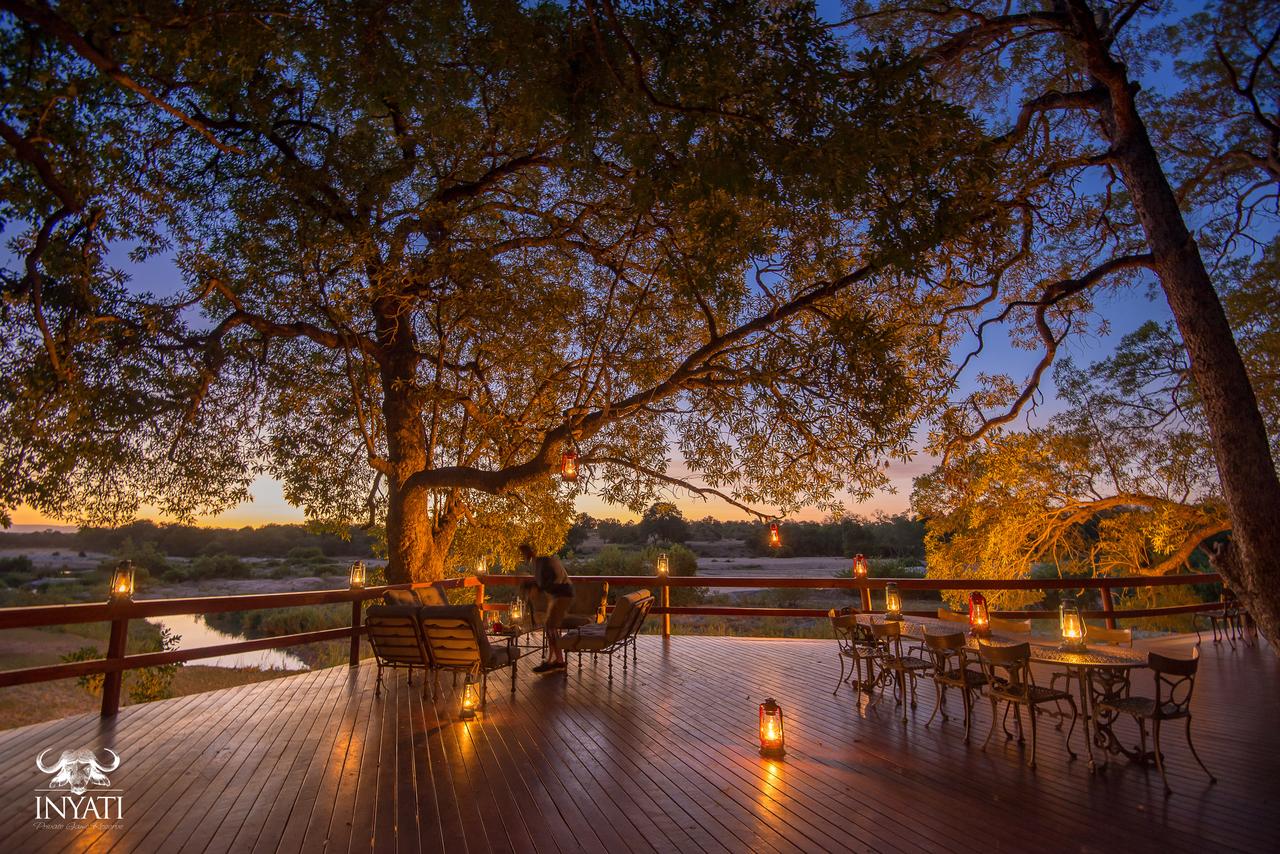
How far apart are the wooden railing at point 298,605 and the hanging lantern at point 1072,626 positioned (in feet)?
10.2

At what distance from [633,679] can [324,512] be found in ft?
17.0

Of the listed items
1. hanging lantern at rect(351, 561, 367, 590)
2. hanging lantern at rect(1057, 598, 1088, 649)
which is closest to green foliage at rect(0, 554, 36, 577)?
hanging lantern at rect(351, 561, 367, 590)

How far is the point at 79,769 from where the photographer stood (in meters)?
4.02

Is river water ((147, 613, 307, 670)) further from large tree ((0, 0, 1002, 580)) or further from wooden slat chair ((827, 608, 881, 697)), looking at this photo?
wooden slat chair ((827, 608, 881, 697))

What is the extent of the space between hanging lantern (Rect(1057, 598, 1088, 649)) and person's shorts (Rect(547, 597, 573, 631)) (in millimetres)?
4603

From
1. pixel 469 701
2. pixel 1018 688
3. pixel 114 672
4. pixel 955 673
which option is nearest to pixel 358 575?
pixel 114 672

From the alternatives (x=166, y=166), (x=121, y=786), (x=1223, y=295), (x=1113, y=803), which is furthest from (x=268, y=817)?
(x=1223, y=295)

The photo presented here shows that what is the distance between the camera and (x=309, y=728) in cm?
502

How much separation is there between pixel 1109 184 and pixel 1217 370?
13.3ft

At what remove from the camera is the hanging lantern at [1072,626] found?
4.54 meters

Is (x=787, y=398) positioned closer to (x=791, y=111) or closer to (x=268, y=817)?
(x=791, y=111)

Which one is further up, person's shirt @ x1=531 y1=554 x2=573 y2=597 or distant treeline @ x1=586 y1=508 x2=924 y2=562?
person's shirt @ x1=531 y1=554 x2=573 y2=597

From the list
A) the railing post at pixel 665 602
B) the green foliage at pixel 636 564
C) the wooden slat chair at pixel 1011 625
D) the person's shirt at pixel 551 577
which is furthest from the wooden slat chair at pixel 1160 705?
the green foliage at pixel 636 564

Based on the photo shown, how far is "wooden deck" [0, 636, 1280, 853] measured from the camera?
3.11 m
